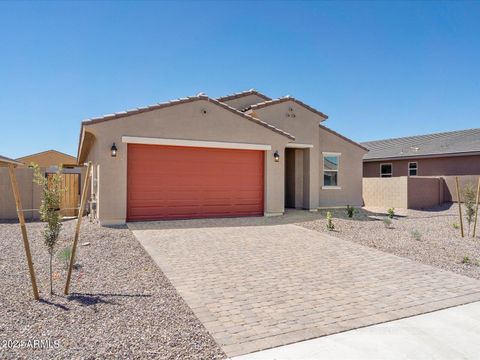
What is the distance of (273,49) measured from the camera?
16266 mm

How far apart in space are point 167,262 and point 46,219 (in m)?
2.79

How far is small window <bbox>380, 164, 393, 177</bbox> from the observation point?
2822cm

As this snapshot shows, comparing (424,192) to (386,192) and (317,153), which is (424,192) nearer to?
(386,192)

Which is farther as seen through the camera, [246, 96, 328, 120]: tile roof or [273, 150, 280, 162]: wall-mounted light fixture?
[246, 96, 328, 120]: tile roof

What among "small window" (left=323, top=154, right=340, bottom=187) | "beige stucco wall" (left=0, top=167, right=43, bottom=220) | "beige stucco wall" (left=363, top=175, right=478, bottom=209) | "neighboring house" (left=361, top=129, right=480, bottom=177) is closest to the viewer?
"beige stucco wall" (left=0, top=167, right=43, bottom=220)

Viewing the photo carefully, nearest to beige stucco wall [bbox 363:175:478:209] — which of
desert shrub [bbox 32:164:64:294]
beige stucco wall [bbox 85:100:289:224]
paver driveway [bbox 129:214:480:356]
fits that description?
beige stucco wall [bbox 85:100:289:224]

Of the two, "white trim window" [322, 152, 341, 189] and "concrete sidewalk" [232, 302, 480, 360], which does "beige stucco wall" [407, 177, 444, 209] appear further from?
"concrete sidewalk" [232, 302, 480, 360]

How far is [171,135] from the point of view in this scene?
41.8 ft

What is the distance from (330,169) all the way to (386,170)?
42.2 feet

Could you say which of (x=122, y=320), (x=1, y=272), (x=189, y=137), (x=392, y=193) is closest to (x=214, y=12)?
(x=189, y=137)

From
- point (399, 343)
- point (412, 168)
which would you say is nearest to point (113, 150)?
point (399, 343)

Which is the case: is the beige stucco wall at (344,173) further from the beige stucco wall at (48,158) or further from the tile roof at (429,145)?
the beige stucco wall at (48,158)

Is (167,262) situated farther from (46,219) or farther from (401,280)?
(401,280)

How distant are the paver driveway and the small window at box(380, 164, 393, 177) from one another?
2080 cm
